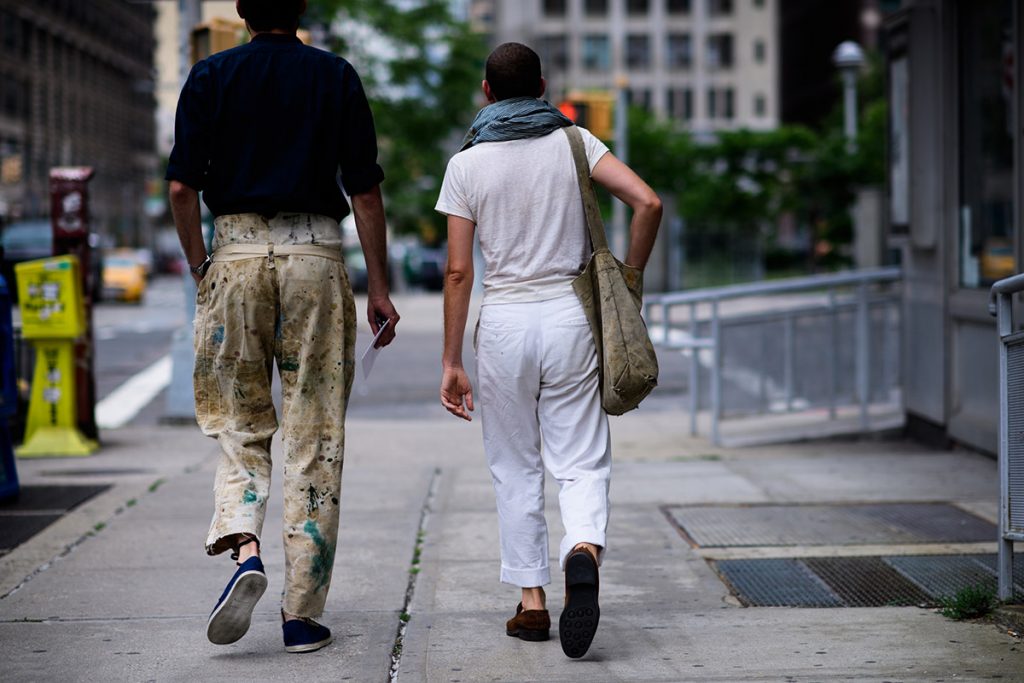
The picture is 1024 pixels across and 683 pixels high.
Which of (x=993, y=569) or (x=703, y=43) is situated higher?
(x=703, y=43)

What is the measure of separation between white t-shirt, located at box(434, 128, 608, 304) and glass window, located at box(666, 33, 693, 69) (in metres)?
91.2

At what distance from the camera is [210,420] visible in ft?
15.3

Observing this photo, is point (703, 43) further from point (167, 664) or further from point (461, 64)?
point (167, 664)

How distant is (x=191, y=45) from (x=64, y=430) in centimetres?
332

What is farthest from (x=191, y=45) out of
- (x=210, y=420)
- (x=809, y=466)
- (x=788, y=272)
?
(x=788, y=272)

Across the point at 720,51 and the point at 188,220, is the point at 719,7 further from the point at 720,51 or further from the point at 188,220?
the point at 188,220

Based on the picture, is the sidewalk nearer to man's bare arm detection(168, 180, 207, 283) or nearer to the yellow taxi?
man's bare arm detection(168, 180, 207, 283)

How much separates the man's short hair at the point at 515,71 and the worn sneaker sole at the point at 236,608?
1730mm

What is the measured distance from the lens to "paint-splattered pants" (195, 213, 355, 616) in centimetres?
458

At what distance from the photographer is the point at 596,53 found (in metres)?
93.1

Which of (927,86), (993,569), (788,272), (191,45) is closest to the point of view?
(993,569)

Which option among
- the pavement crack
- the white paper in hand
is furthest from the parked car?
the white paper in hand

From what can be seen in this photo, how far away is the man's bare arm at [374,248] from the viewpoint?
467 cm

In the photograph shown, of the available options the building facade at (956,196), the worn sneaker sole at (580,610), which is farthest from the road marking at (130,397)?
the worn sneaker sole at (580,610)
